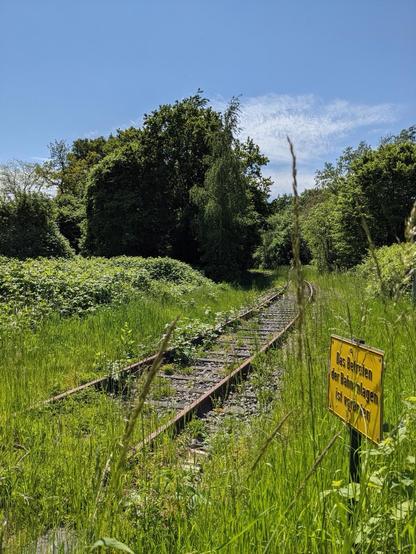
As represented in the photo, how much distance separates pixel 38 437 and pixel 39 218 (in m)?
24.8

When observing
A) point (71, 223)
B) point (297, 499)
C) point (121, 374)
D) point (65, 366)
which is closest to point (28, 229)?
point (71, 223)

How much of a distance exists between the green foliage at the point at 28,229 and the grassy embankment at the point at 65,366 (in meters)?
8.88

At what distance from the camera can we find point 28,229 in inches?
1013

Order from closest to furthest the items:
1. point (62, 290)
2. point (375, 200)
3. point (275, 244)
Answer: point (62, 290) → point (375, 200) → point (275, 244)

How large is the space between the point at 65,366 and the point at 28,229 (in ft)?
70.0

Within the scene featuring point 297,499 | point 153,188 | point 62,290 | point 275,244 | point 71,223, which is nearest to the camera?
point 297,499

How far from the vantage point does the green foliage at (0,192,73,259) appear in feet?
83.2

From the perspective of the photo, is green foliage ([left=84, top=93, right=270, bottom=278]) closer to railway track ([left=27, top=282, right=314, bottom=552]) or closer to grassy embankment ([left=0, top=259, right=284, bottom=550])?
grassy embankment ([left=0, top=259, right=284, bottom=550])

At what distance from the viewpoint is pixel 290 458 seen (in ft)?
7.28

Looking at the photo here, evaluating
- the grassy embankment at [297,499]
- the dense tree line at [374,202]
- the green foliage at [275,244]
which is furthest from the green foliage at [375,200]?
the grassy embankment at [297,499]

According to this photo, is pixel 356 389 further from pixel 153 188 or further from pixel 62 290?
pixel 153 188

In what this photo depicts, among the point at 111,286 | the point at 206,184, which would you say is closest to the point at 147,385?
the point at 111,286

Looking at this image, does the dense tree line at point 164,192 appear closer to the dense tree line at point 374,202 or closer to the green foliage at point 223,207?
the green foliage at point 223,207

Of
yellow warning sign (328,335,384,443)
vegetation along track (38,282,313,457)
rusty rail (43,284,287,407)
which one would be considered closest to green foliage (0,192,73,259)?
rusty rail (43,284,287,407)
